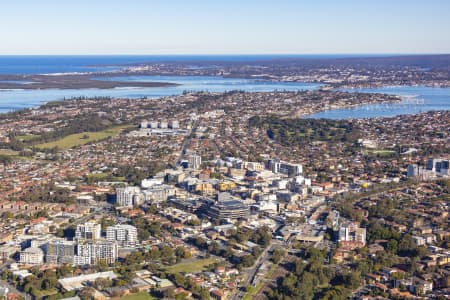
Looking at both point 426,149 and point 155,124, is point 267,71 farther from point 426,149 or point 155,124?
point 426,149

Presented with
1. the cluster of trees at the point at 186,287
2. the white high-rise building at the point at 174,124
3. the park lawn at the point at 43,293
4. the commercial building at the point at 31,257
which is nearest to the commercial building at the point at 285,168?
the cluster of trees at the point at 186,287

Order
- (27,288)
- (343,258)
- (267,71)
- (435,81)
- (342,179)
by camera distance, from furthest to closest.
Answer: (267,71) < (435,81) < (342,179) < (343,258) < (27,288)

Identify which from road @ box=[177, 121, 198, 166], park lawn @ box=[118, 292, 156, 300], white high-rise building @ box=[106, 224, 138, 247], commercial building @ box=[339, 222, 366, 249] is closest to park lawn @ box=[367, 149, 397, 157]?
road @ box=[177, 121, 198, 166]

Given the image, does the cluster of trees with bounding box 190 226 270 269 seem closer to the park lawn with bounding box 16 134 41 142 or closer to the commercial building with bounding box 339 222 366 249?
the commercial building with bounding box 339 222 366 249

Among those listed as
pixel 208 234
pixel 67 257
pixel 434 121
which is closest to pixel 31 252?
pixel 67 257

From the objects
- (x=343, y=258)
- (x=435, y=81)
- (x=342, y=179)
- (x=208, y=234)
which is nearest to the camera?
(x=343, y=258)

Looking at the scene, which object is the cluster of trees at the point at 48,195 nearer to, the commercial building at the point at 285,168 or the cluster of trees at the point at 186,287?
the commercial building at the point at 285,168
